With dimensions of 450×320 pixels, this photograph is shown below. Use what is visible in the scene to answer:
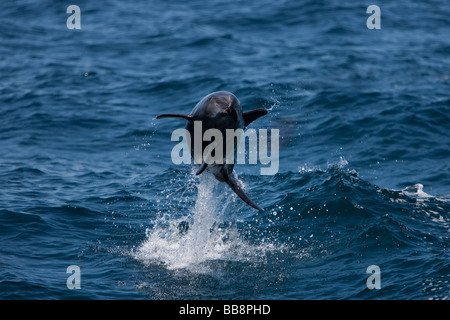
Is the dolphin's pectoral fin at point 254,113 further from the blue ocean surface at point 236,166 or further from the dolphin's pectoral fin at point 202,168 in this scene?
the blue ocean surface at point 236,166

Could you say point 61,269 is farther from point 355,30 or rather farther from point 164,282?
point 355,30

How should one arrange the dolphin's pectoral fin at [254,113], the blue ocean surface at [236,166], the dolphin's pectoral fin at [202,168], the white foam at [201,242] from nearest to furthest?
the dolphin's pectoral fin at [202,168], the dolphin's pectoral fin at [254,113], the blue ocean surface at [236,166], the white foam at [201,242]

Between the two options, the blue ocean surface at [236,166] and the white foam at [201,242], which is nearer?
the blue ocean surface at [236,166]

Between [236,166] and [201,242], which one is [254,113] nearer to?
[201,242]

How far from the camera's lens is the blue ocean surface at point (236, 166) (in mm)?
11984

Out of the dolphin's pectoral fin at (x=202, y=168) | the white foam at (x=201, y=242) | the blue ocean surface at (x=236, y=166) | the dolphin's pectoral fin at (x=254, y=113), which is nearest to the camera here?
the dolphin's pectoral fin at (x=202, y=168)

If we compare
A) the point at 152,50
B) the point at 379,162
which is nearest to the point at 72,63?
the point at 152,50

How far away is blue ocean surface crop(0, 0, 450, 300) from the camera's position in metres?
12.0

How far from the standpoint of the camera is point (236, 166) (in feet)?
56.2

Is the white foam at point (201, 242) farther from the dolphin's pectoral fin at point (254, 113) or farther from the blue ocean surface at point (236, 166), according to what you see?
the dolphin's pectoral fin at point (254, 113)

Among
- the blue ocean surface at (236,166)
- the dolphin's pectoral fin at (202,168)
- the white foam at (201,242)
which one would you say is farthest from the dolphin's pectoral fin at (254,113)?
the blue ocean surface at (236,166)

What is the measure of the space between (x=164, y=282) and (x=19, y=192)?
5.70 metres

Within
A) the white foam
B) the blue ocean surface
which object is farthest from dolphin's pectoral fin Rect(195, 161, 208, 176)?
the white foam

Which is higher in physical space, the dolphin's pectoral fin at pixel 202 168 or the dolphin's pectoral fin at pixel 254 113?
the dolphin's pectoral fin at pixel 254 113
